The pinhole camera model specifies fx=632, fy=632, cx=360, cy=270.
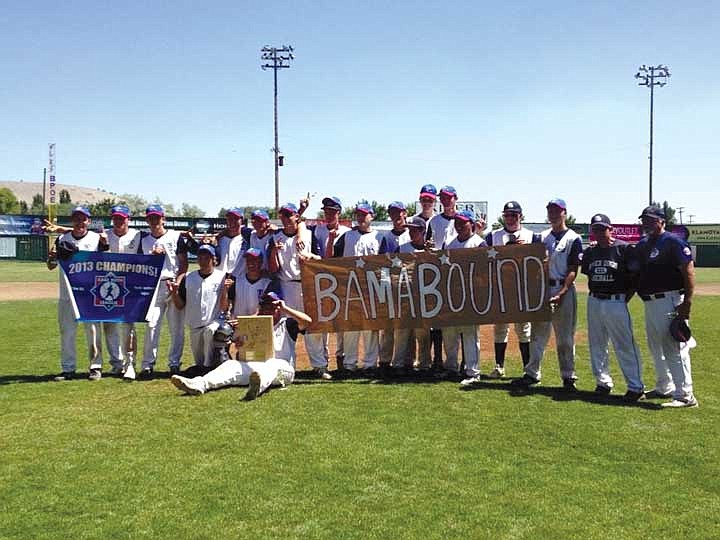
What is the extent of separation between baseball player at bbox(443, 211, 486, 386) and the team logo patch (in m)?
4.09

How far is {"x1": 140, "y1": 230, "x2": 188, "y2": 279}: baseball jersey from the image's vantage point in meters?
8.01

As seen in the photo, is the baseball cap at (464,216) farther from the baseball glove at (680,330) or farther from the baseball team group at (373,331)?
the baseball glove at (680,330)

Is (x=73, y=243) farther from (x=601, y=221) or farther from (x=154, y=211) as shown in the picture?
(x=601, y=221)

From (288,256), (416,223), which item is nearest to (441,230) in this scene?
(416,223)

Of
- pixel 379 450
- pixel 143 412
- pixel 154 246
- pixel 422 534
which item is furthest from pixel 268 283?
pixel 422 534

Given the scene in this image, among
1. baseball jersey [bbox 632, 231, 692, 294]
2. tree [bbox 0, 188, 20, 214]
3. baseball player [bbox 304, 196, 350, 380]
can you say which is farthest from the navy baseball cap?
tree [bbox 0, 188, 20, 214]

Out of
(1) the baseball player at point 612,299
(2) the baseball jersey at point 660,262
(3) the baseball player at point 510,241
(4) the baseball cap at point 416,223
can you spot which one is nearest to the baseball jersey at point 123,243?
(4) the baseball cap at point 416,223

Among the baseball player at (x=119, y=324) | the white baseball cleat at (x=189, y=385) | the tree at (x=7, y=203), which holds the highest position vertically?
the tree at (x=7, y=203)

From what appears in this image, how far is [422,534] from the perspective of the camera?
11.5 feet

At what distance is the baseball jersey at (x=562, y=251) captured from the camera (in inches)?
284

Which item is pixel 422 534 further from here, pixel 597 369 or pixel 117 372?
pixel 117 372

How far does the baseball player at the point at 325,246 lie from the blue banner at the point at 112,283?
6.70ft

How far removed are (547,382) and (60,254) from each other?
622cm

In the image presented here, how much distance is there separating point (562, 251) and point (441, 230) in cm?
163
